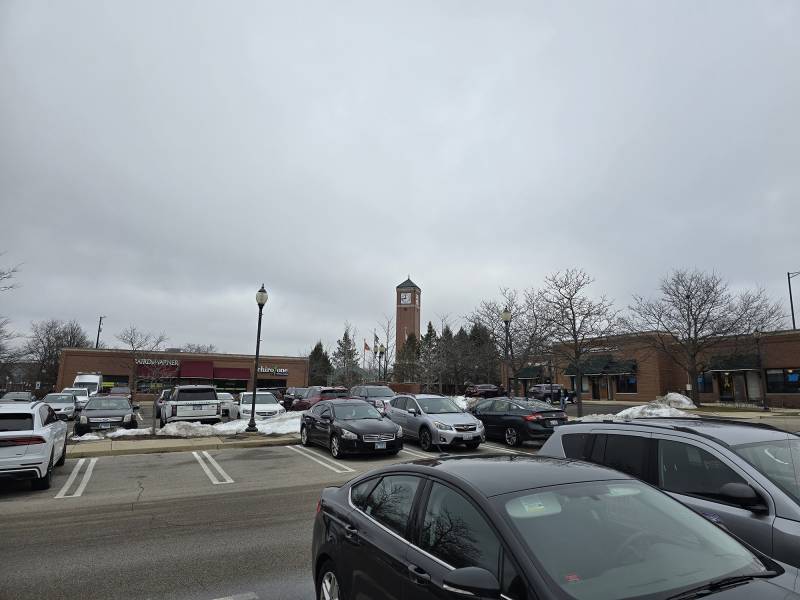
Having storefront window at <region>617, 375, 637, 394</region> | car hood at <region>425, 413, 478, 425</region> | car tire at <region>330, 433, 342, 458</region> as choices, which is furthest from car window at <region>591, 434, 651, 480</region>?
storefront window at <region>617, 375, 637, 394</region>

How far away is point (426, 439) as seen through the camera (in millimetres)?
14703

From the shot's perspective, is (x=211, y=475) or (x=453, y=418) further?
(x=453, y=418)

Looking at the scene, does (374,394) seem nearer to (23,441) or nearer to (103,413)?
(103,413)

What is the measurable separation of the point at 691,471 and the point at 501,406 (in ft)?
39.9

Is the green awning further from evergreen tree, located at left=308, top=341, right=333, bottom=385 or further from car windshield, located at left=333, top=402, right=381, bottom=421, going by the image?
evergreen tree, located at left=308, top=341, right=333, bottom=385

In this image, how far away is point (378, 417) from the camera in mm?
14094

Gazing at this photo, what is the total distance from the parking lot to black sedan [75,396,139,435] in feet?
21.6

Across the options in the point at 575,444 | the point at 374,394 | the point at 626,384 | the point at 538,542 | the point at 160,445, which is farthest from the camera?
the point at 626,384

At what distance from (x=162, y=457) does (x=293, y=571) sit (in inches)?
392

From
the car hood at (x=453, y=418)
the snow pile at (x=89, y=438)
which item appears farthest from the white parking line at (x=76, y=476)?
the car hood at (x=453, y=418)

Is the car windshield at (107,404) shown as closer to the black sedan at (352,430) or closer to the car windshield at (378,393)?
the black sedan at (352,430)

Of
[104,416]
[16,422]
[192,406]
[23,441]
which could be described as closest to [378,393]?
[192,406]

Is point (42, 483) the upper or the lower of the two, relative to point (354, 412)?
lower

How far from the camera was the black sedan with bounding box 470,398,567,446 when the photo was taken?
1493cm
